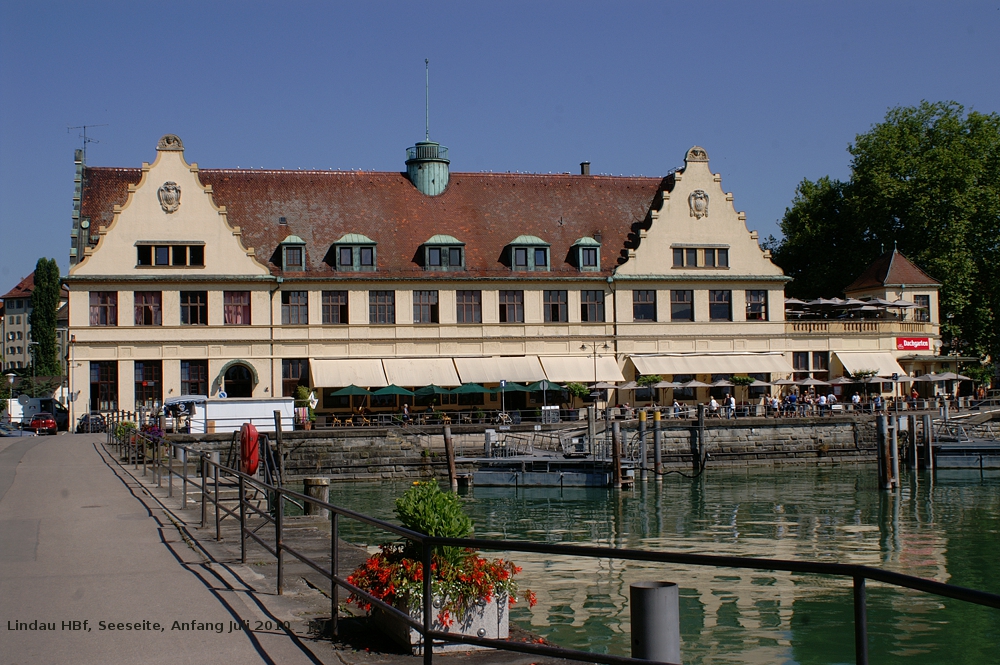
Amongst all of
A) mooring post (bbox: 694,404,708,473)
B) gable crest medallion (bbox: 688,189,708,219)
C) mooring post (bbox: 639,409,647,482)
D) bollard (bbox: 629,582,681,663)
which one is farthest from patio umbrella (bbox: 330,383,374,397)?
bollard (bbox: 629,582,681,663)

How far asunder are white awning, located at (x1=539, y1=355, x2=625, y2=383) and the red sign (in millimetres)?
17400

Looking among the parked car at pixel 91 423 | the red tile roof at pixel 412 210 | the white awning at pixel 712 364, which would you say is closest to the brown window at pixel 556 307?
the red tile roof at pixel 412 210

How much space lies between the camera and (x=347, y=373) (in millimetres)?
52875

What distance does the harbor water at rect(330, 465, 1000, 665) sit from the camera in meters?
16.9

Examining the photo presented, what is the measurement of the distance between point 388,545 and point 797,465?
44739 mm

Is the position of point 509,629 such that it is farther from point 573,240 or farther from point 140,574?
point 573,240

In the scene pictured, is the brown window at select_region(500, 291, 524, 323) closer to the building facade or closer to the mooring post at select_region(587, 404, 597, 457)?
the building facade

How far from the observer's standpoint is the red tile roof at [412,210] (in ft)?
184

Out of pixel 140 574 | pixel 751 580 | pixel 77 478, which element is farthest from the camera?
pixel 77 478

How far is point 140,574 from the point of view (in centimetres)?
1272

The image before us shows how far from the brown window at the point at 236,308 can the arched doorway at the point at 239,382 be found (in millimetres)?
2322

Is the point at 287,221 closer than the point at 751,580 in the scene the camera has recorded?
No

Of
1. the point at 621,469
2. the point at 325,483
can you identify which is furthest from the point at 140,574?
the point at 621,469

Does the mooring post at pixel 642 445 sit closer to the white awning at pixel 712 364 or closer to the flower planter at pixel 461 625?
the white awning at pixel 712 364
